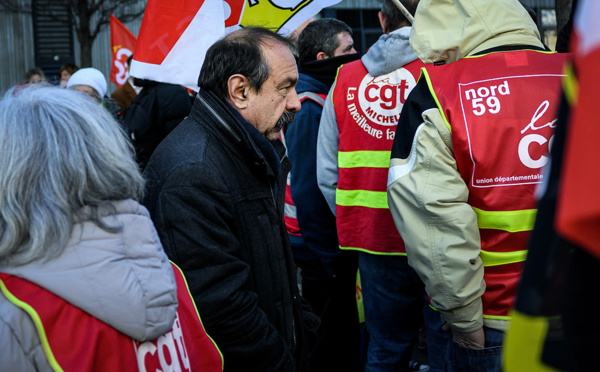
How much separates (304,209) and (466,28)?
173 centimetres

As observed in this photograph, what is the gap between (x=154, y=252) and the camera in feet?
5.16

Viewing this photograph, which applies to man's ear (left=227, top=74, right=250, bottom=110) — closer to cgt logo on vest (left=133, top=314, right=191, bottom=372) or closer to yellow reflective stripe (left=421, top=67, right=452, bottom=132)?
yellow reflective stripe (left=421, top=67, right=452, bottom=132)

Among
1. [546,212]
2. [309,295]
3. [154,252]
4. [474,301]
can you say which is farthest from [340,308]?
[546,212]

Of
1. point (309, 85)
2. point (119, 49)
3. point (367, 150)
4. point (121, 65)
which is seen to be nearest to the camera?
point (367, 150)

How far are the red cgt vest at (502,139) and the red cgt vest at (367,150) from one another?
0.89 metres

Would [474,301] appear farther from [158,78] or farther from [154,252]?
[158,78]

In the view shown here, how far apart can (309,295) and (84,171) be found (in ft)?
9.33

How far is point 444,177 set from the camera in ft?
7.91

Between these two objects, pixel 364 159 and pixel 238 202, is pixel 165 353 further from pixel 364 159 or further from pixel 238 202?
pixel 364 159

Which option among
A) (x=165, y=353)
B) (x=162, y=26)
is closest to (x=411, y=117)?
(x=165, y=353)

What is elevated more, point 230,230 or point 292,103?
point 292,103

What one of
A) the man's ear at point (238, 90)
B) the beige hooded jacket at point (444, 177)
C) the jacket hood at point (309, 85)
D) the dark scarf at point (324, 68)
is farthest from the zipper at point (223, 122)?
the dark scarf at point (324, 68)

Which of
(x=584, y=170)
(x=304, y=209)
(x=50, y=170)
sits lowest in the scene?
(x=304, y=209)

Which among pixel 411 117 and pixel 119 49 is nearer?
pixel 411 117
